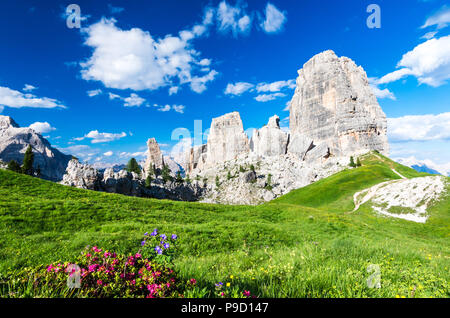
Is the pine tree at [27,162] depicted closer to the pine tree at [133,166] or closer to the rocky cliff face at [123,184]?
the rocky cliff face at [123,184]

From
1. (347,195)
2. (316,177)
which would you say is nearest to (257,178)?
(316,177)

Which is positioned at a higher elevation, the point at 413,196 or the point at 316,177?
the point at 316,177

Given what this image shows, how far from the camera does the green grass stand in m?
4.59

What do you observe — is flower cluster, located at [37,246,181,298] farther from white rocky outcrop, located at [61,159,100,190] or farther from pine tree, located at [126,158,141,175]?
pine tree, located at [126,158,141,175]

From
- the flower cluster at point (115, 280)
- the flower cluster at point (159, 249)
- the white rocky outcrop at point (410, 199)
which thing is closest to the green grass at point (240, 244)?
the flower cluster at point (159, 249)

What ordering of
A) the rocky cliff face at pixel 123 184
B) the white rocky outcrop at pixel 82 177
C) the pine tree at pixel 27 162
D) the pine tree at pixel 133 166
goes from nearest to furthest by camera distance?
the pine tree at pixel 27 162
the white rocky outcrop at pixel 82 177
the rocky cliff face at pixel 123 184
the pine tree at pixel 133 166

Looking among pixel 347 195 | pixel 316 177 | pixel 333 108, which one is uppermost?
pixel 333 108

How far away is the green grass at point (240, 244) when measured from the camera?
15.1 ft

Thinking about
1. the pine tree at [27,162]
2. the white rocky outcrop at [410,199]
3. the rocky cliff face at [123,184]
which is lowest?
the white rocky outcrop at [410,199]

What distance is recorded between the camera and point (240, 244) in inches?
516
